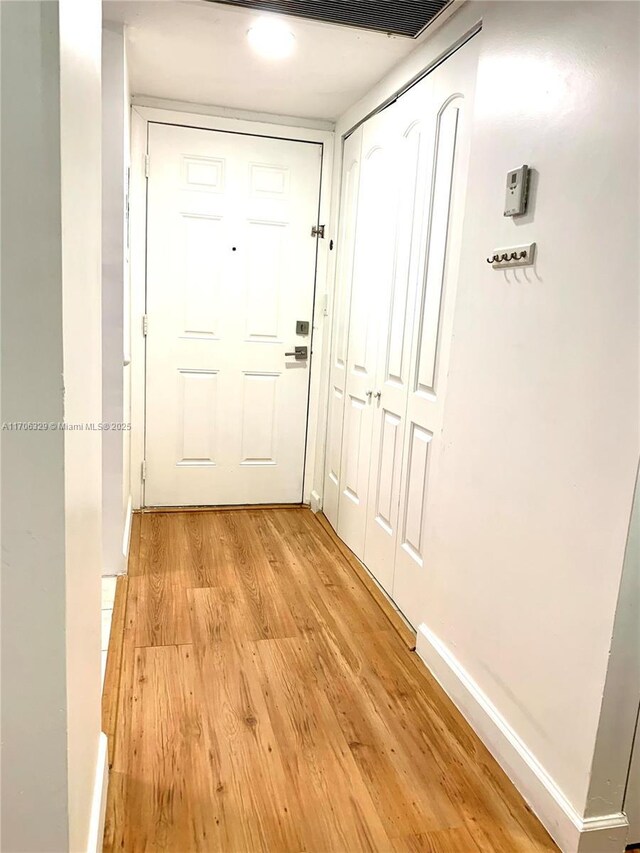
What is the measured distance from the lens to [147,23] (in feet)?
7.41

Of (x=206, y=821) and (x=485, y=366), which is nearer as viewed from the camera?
(x=206, y=821)

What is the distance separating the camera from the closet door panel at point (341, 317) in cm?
304

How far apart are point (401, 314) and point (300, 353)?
46.1 inches

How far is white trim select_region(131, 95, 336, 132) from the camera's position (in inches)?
122

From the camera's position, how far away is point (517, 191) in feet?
5.20

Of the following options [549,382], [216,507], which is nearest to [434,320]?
[549,382]

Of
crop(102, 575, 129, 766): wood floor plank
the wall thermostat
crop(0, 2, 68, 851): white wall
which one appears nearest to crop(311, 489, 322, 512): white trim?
crop(102, 575, 129, 766): wood floor plank

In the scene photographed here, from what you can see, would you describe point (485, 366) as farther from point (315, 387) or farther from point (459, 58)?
point (315, 387)

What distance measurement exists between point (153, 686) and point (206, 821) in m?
0.57

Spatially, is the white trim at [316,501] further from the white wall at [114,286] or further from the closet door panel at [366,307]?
the white wall at [114,286]

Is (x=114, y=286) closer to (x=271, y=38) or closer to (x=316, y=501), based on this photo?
(x=271, y=38)

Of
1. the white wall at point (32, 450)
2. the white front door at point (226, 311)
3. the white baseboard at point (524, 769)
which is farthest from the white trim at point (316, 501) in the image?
the white wall at point (32, 450)

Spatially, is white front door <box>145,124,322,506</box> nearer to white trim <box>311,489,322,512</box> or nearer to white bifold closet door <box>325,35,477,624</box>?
white trim <box>311,489,322,512</box>

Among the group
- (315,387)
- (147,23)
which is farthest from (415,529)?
(147,23)
